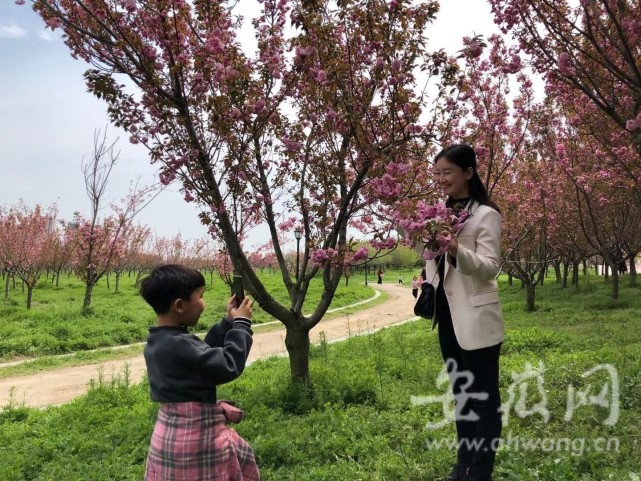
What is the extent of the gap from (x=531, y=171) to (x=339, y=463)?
10.0m

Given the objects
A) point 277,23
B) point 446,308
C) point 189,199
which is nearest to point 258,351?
point 189,199

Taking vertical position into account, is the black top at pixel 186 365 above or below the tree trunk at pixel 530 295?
above

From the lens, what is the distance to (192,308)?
2.09m

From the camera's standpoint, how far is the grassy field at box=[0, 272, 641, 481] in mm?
2996

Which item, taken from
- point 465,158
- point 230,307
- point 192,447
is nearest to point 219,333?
point 230,307

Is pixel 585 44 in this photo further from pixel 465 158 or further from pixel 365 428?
pixel 365 428

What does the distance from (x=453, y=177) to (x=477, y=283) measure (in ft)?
1.93

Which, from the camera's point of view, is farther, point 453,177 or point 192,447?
point 453,177

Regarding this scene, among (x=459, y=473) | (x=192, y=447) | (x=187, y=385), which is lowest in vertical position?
(x=459, y=473)

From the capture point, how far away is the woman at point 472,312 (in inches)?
89.0

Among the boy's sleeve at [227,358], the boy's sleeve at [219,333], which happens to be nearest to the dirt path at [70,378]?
the boy's sleeve at [219,333]

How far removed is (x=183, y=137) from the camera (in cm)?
447

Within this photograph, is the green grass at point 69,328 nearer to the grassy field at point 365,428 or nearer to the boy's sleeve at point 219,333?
the grassy field at point 365,428

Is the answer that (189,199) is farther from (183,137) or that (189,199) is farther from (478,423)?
(478,423)
